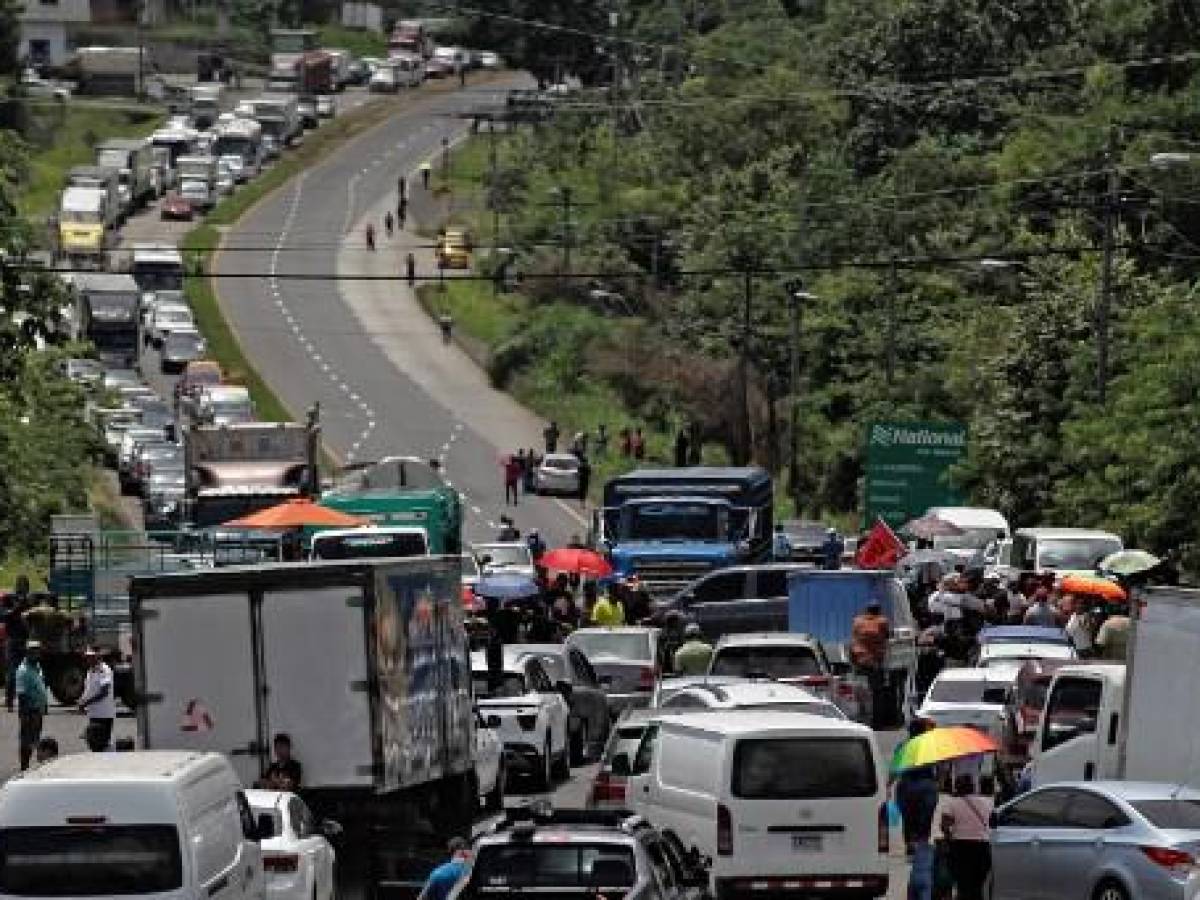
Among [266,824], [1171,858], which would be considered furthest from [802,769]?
[266,824]

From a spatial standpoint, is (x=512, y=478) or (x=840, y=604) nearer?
(x=840, y=604)

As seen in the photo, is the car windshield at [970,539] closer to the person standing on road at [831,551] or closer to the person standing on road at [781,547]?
the person standing on road at [831,551]

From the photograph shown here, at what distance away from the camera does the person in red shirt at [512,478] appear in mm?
96000

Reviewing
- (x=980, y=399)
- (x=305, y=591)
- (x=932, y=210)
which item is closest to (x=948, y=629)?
(x=305, y=591)

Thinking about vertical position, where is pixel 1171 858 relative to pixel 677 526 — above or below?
above

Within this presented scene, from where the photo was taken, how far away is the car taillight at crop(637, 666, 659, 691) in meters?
48.5

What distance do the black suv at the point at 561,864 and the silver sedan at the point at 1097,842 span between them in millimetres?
4438

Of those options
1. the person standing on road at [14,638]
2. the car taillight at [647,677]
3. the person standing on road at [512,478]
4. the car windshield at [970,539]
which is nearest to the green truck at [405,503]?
the car windshield at [970,539]

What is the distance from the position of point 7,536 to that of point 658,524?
998 centimetres

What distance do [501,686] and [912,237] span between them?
69678mm

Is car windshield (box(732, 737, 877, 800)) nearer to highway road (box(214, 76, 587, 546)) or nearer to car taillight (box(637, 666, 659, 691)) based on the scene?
car taillight (box(637, 666, 659, 691))

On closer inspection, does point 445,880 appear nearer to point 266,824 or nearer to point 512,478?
point 266,824

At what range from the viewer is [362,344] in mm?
128125

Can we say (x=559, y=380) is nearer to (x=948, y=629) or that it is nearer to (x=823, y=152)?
(x=823, y=152)
